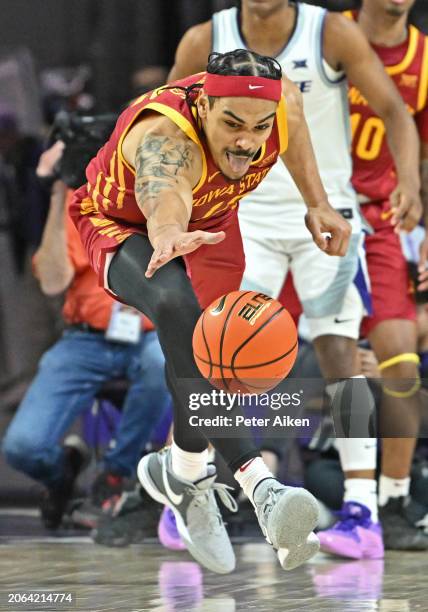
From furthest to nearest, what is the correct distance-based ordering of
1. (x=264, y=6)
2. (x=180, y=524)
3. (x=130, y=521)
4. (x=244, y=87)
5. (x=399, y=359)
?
(x=130, y=521) → (x=399, y=359) → (x=264, y=6) → (x=180, y=524) → (x=244, y=87)

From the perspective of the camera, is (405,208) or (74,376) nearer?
(405,208)

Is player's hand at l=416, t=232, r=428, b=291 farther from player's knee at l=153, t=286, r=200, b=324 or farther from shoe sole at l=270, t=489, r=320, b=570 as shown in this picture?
shoe sole at l=270, t=489, r=320, b=570

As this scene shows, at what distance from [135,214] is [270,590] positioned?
146cm

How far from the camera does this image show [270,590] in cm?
491

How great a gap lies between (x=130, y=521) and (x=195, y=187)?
213 cm

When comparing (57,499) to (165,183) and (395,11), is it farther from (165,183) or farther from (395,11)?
(395,11)

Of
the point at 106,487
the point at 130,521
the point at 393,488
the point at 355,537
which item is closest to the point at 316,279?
the point at 393,488

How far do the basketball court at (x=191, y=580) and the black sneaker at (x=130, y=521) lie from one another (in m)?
0.06

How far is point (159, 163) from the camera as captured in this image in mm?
4570

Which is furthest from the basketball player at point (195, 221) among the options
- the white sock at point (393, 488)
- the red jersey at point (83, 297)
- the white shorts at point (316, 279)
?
the red jersey at point (83, 297)

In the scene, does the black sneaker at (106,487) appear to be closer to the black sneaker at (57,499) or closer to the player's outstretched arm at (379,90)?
the black sneaker at (57,499)

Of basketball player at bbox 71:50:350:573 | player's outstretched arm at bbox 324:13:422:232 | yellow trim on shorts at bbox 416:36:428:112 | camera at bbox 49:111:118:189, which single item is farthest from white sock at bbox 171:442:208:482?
yellow trim on shorts at bbox 416:36:428:112

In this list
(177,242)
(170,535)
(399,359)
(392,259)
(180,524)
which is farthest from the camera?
(392,259)

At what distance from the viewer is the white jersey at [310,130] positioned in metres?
6.05
